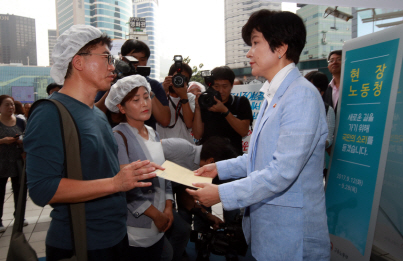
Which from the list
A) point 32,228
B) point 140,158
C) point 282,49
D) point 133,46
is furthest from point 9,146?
point 282,49

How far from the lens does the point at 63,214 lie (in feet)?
3.54

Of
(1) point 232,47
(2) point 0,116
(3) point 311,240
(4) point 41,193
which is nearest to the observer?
(4) point 41,193

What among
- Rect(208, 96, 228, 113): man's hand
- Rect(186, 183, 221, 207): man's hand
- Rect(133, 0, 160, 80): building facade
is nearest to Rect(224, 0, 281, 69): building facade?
Rect(133, 0, 160, 80): building facade

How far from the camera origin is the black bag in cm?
101

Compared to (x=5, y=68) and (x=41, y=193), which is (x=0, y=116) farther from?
(x=5, y=68)

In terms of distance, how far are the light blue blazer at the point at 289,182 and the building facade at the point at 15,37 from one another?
80509mm

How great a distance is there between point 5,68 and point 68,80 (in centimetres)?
8706

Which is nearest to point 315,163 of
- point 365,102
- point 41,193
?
point 41,193

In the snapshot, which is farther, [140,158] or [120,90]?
[120,90]

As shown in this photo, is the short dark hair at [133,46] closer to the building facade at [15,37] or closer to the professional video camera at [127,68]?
the professional video camera at [127,68]

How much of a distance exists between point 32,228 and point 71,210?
12.0ft

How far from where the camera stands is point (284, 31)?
1242 mm

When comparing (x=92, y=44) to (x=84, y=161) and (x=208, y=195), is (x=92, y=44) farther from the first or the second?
(x=208, y=195)

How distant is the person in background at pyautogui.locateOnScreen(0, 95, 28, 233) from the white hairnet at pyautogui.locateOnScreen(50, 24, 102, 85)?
2.92 m
